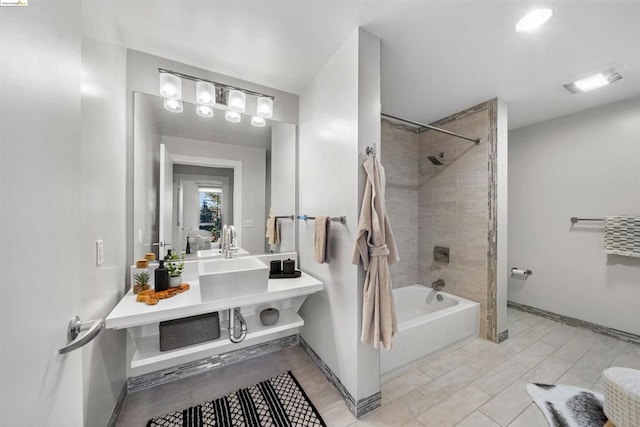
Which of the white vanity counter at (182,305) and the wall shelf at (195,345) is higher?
the white vanity counter at (182,305)

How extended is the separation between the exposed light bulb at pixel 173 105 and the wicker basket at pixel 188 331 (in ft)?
5.11

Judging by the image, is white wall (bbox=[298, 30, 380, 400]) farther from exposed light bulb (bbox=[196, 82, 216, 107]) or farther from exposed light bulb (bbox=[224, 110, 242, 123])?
exposed light bulb (bbox=[196, 82, 216, 107])

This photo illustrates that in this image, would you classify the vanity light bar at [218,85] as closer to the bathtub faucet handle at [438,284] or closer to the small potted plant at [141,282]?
the small potted plant at [141,282]

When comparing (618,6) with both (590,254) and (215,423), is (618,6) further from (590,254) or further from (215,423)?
(215,423)

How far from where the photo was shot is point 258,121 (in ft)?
6.96

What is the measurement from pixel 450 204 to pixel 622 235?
1.52 m

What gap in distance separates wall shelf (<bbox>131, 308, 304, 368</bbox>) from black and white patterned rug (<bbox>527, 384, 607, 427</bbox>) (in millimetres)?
1733

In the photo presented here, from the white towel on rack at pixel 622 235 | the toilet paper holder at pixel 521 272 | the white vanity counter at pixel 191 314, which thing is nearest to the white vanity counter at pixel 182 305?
the white vanity counter at pixel 191 314

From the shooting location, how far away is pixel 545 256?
113 inches

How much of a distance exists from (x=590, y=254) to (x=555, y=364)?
4.53ft

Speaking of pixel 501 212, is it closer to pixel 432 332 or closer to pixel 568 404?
pixel 432 332

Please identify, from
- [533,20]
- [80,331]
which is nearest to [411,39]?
[533,20]

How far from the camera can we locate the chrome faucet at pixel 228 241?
1.95 meters

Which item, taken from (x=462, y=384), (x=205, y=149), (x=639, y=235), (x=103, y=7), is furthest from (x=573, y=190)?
(x=103, y=7)
